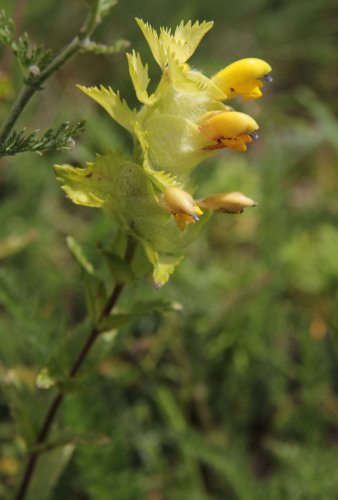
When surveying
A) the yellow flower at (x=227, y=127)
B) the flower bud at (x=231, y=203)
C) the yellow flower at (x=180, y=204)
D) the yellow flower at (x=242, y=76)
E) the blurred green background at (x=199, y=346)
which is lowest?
the blurred green background at (x=199, y=346)

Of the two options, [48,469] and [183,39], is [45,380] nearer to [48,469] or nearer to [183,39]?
[48,469]

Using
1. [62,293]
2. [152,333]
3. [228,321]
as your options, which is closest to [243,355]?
[228,321]

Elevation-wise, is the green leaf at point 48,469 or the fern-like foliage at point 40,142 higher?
the fern-like foliage at point 40,142

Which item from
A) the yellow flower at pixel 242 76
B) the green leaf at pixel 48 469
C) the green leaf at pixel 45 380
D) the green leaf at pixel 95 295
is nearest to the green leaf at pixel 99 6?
the yellow flower at pixel 242 76

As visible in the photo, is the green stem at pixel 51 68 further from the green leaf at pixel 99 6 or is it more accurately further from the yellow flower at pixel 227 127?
the yellow flower at pixel 227 127

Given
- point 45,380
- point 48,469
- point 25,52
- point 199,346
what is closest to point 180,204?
point 25,52
